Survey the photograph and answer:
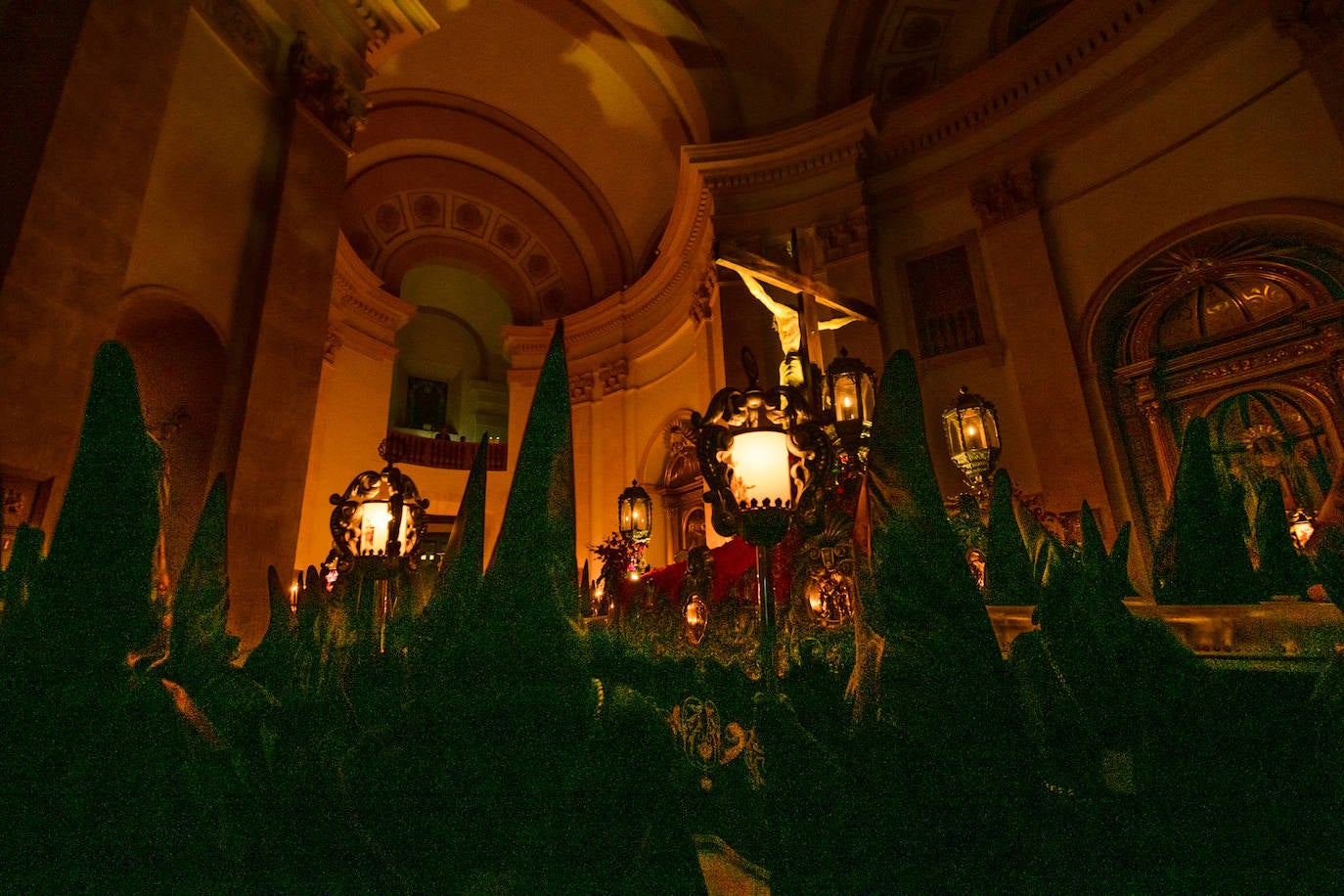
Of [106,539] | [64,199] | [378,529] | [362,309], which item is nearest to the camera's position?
[106,539]

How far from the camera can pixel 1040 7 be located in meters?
8.13

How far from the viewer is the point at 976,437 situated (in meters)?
4.08

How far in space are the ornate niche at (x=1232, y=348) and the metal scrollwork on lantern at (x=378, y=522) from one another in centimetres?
662

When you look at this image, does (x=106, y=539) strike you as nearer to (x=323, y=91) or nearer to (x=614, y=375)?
(x=323, y=91)

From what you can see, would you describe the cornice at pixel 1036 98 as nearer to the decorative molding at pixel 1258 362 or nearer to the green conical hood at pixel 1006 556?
the decorative molding at pixel 1258 362

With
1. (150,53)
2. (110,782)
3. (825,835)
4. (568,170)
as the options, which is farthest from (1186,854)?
(568,170)

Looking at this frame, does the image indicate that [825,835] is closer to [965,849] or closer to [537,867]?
[965,849]

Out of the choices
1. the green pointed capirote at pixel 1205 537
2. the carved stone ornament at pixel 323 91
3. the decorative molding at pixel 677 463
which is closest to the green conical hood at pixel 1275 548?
the green pointed capirote at pixel 1205 537

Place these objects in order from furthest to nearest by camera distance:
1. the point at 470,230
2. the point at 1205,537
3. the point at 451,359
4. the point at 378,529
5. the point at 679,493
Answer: the point at 451,359 < the point at 470,230 < the point at 679,493 < the point at 378,529 < the point at 1205,537

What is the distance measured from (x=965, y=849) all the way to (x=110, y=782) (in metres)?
0.70

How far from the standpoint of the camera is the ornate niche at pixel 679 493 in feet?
38.1

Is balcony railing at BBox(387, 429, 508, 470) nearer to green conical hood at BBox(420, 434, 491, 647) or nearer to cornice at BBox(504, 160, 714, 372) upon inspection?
cornice at BBox(504, 160, 714, 372)

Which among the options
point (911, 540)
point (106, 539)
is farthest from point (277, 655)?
point (911, 540)

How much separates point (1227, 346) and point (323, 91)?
9568mm
